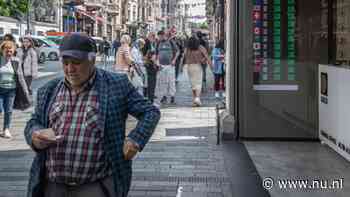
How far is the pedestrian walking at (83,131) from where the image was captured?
3260mm

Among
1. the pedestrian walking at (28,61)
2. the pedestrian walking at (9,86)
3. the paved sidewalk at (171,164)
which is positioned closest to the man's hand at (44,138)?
the paved sidewalk at (171,164)

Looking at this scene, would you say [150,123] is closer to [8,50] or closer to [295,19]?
[295,19]

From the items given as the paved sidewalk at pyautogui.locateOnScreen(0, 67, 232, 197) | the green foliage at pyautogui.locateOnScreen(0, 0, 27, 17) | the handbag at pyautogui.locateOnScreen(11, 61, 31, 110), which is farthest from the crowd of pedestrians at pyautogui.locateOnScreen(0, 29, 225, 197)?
the green foliage at pyautogui.locateOnScreen(0, 0, 27, 17)

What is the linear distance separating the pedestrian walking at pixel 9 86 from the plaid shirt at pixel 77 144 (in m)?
6.80

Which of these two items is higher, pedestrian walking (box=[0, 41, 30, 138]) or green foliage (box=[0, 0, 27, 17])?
green foliage (box=[0, 0, 27, 17])

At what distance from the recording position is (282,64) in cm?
909

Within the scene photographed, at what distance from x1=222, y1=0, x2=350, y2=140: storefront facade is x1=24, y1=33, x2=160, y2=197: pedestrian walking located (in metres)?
5.90

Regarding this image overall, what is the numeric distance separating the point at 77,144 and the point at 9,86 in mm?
6928

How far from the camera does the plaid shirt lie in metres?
3.26

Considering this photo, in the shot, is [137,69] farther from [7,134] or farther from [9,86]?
[7,134]

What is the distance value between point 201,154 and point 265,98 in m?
1.50

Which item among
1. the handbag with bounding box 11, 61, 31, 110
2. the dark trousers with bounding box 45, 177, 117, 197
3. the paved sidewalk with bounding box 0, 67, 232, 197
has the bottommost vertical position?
the paved sidewalk with bounding box 0, 67, 232, 197

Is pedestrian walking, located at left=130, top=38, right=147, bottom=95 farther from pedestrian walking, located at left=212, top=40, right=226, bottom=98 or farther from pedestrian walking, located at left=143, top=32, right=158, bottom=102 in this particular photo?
pedestrian walking, located at left=212, top=40, right=226, bottom=98

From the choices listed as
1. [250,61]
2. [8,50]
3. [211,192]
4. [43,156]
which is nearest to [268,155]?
[250,61]
